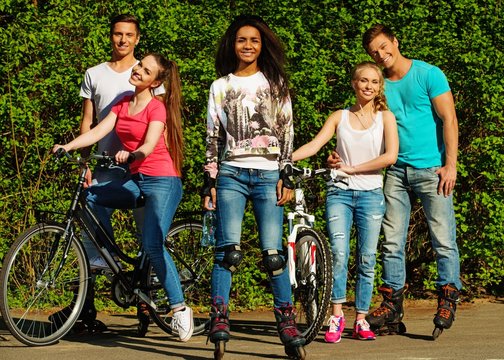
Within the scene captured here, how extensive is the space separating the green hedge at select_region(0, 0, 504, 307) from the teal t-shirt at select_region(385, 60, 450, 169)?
134 cm

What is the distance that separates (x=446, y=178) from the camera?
8.59 meters

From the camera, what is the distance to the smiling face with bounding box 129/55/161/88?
332 inches

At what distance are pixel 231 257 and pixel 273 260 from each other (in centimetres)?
26

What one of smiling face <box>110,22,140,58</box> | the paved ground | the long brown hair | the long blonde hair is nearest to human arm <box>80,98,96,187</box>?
smiling face <box>110,22,140,58</box>

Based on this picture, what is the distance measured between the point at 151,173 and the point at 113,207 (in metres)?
0.39

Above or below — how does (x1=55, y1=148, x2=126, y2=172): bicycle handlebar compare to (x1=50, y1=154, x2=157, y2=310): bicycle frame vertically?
above

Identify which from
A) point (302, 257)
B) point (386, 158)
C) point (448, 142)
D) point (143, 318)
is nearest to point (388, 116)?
point (386, 158)

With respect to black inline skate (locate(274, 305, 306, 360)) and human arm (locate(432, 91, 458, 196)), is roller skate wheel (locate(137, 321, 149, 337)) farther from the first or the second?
human arm (locate(432, 91, 458, 196))

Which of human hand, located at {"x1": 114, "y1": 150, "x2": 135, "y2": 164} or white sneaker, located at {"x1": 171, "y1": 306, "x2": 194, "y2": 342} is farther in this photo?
white sneaker, located at {"x1": 171, "y1": 306, "x2": 194, "y2": 342}

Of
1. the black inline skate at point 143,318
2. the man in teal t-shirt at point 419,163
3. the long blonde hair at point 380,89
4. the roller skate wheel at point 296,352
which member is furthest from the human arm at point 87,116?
the roller skate wheel at point 296,352

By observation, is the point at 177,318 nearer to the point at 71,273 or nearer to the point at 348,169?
the point at 71,273

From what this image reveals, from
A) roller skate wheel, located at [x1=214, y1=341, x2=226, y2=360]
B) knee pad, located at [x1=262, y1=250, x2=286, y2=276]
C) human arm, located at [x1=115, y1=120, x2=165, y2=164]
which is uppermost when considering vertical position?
human arm, located at [x1=115, y1=120, x2=165, y2=164]

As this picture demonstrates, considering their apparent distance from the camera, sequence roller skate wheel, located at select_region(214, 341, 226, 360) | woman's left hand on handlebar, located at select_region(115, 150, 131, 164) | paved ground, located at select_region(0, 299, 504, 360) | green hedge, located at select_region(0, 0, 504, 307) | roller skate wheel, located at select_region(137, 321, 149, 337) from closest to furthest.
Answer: roller skate wheel, located at select_region(214, 341, 226, 360)
paved ground, located at select_region(0, 299, 504, 360)
woman's left hand on handlebar, located at select_region(115, 150, 131, 164)
roller skate wheel, located at select_region(137, 321, 149, 337)
green hedge, located at select_region(0, 0, 504, 307)

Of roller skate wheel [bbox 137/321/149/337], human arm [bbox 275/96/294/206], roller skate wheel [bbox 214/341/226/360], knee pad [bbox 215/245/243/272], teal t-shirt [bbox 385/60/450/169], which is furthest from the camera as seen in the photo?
roller skate wheel [bbox 137/321/149/337]
